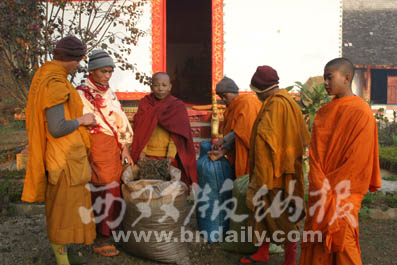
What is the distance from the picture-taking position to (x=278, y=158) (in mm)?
3115

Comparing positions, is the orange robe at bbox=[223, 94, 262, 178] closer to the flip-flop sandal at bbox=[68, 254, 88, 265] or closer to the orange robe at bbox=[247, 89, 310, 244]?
the orange robe at bbox=[247, 89, 310, 244]

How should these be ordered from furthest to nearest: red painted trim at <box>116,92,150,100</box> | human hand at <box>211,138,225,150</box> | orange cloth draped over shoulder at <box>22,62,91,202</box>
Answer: red painted trim at <box>116,92,150,100</box>
human hand at <box>211,138,225,150</box>
orange cloth draped over shoulder at <box>22,62,91,202</box>

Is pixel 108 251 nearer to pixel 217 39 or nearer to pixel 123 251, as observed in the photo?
pixel 123 251

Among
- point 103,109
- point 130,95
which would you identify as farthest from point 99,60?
point 130,95

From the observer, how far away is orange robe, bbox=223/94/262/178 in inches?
155

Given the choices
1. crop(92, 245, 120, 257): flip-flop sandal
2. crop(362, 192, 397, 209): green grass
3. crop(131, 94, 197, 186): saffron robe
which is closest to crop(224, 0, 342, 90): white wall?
crop(362, 192, 397, 209): green grass

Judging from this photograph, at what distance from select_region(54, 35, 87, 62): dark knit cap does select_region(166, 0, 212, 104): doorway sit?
1011cm

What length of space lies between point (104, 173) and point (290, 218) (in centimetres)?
177

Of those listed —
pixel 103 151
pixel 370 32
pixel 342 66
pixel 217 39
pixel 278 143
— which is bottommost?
pixel 103 151

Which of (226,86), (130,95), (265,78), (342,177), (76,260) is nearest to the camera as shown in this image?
(342,177)

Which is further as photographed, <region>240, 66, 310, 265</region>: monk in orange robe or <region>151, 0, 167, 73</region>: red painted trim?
Result: <region>151, 0, 167, 73</region>: red painted trim

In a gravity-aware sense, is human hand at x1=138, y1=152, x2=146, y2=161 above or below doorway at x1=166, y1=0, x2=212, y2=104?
below

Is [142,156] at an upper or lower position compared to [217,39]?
lower

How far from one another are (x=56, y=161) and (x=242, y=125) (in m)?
1.88
